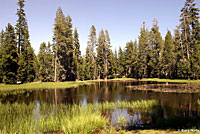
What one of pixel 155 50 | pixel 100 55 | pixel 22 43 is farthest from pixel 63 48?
pixel 155 50

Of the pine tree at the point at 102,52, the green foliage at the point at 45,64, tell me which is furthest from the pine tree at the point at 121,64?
the green foliage at the point at 45,64

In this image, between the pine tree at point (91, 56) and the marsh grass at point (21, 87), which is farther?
the pine tree at point (91, 56)

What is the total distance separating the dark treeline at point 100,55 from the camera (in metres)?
40.8

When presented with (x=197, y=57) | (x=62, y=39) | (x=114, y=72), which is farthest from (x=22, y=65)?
(x=197, y=57)

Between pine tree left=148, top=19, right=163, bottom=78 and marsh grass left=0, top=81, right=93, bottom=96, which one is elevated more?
pine tree left=148, top=19, right=163, bottom=78

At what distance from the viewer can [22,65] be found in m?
42.6

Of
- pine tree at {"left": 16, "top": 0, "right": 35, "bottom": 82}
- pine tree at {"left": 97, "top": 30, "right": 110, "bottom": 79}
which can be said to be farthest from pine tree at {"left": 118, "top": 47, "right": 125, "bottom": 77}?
pine tree at {"left": 16, "top": 0, "right": 35, "bottom": 82}

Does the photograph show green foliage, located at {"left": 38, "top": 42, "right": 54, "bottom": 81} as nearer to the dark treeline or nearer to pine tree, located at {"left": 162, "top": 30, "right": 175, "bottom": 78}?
the dark treeline

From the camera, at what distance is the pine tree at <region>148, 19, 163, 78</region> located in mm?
58531

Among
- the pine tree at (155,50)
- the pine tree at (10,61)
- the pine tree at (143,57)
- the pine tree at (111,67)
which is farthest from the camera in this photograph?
the pine tree at (111,67)

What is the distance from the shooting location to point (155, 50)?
2330 inches

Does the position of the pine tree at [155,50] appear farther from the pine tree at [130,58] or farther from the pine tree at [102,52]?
the pine tree at [102,52]

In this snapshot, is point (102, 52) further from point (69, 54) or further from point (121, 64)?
point (69, 54)

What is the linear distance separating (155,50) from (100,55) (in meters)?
23.9
